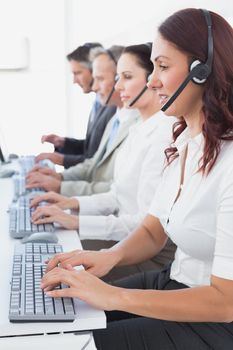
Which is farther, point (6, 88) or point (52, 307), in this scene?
point (6, 88)

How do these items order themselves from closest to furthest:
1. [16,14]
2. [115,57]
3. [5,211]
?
[5,211] → [115,57] → [16,14]

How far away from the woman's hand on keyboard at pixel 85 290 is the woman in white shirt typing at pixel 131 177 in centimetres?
52

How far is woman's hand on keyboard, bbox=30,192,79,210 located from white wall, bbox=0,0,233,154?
2084 mm

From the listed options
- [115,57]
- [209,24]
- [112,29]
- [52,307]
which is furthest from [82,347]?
[112,29]

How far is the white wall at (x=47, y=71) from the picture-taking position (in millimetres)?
4047

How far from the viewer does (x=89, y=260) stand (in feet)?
3.74

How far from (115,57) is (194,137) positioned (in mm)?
1536

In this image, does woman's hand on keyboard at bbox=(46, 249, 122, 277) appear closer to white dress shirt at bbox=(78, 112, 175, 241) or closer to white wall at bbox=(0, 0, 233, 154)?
Answer: white dress shirt at bbox=(78, 112, 175, 241)

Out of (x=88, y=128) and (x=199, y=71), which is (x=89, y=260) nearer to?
(x=199, y=71)

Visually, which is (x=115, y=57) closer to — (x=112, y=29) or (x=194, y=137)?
(x=112, y=29)

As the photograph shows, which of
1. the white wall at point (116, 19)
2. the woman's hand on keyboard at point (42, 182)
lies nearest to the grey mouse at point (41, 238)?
the woman's hand on keyboard at point (42, 182)

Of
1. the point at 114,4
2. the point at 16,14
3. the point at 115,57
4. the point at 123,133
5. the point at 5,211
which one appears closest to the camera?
the point at 5,211

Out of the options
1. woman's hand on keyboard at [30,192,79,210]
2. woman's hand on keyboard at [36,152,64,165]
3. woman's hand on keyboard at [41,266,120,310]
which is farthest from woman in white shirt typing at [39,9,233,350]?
woman's hand on keyboard at [36,152,64,165]

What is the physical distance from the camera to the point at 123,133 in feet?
6.90
